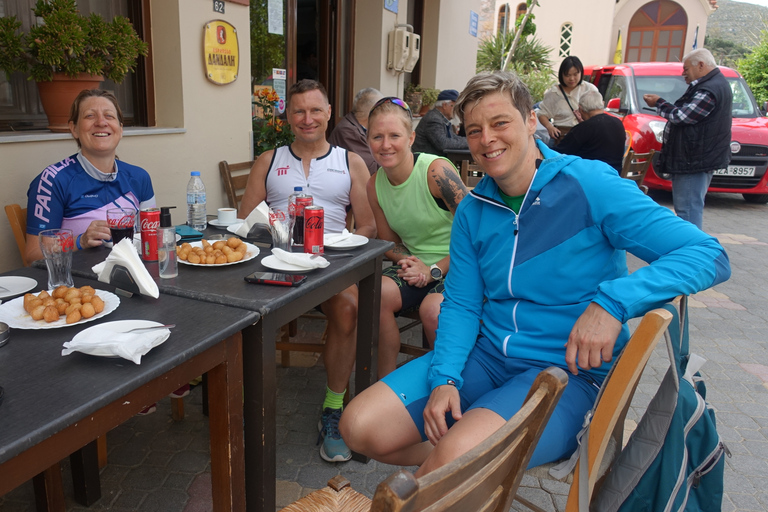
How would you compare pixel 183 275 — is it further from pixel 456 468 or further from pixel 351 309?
pixel 456 468

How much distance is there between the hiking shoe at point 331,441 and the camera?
2.54 metres

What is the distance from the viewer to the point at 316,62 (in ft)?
21.7

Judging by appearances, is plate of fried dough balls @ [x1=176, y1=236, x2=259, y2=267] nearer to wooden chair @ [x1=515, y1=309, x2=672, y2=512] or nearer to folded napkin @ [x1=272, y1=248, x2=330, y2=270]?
folded napkin @ [x1=272, y1=248, x2=330, y2=270]

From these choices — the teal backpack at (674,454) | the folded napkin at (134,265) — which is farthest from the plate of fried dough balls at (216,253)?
the teal backpack at (674,454)

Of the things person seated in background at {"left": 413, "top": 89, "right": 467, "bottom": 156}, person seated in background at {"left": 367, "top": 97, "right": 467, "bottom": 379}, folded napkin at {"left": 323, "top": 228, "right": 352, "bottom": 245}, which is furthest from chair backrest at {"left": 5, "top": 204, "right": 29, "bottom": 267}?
person seated in background at {"left": 413, "top": 89, "right": 467, "bottom": 156}

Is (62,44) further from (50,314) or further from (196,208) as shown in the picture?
(50,314)

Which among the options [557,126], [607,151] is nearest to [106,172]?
[607,151]

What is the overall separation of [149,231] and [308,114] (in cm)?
132

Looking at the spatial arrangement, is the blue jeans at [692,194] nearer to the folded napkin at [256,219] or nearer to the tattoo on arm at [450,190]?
the tattoo on arm at [450,190]

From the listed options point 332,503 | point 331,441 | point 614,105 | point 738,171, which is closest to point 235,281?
point 332,503

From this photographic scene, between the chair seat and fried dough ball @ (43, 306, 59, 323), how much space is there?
0.76m

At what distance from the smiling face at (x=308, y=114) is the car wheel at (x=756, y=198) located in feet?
31.6

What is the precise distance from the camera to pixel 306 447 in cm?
266

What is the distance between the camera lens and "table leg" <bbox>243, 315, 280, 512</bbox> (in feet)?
5.56
